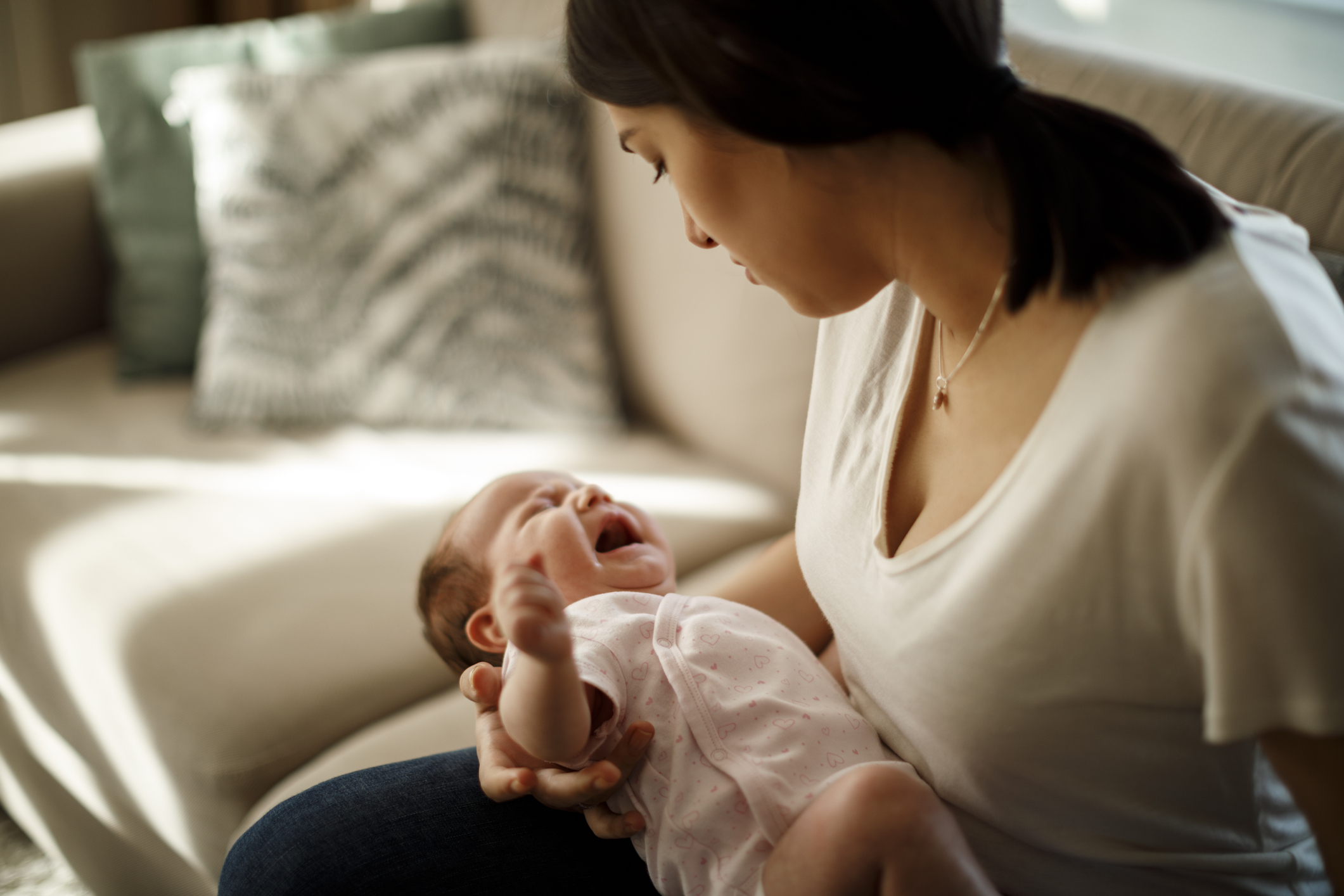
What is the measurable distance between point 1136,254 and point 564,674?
51 centimetres

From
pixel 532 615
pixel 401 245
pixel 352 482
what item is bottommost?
pixel 352 482

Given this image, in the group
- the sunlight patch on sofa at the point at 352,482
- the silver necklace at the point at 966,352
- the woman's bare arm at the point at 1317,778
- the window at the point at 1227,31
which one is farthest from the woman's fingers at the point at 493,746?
the window at the point at 1227,31

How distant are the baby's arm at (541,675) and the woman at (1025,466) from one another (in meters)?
0.06

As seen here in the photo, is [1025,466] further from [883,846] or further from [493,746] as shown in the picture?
[493,746]

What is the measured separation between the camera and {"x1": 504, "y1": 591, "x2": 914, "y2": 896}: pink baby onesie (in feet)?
2.91

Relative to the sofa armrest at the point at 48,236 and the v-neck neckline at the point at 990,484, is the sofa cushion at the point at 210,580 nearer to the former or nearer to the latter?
the sofa armrest at the point at 48,236

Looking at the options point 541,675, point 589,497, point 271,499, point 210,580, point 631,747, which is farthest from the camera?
point 271,499

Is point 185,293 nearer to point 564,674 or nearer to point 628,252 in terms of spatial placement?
point 628,252

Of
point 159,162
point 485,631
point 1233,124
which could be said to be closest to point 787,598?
point 485,631

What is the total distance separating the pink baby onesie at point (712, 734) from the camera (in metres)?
0.89

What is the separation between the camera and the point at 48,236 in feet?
6.84

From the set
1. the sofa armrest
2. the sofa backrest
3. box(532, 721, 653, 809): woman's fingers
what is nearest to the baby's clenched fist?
box(532, 721, 653, 809): woman's fingers

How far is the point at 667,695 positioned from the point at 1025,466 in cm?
40

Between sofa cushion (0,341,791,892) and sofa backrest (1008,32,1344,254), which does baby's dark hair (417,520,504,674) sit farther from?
sofa backrest (1008,32,1344,254)
